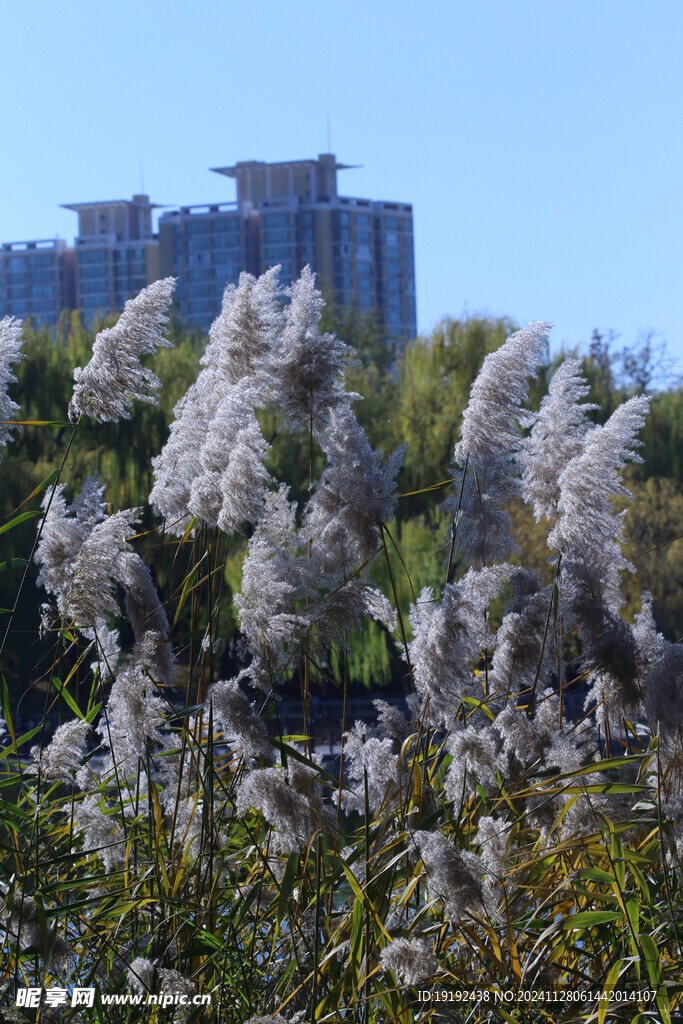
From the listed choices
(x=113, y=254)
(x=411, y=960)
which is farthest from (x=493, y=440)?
(x=113, y=254)

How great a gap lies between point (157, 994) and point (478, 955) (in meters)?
0.54

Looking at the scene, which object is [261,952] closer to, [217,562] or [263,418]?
[217,562]

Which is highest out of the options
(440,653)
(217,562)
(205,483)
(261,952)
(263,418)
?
(263,418)

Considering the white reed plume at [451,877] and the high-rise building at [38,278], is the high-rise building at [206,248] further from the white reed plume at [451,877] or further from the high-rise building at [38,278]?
the white reed plume at [451,877]

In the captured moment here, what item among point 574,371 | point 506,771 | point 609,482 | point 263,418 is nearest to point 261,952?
point 506,771

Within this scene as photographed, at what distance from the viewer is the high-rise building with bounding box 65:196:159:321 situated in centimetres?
9606

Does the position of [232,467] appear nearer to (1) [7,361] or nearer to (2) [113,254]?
(1) [7,361]

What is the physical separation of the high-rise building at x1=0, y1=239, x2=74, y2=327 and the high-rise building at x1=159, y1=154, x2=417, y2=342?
8.82 metres

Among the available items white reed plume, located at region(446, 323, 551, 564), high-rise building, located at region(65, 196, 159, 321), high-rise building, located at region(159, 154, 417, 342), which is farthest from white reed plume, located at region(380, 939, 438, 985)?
high-rise building, located at region(65, 196, 159, 321)

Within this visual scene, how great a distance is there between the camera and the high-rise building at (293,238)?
9269 centimetres

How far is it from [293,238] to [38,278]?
21.4 metres

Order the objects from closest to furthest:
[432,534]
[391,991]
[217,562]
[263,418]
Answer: [391,991] → [217,562] → [263,418] → [432,534]

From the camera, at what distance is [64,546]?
251cm

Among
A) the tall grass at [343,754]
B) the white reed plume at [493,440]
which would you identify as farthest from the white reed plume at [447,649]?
the white reed plume at [493,440]
